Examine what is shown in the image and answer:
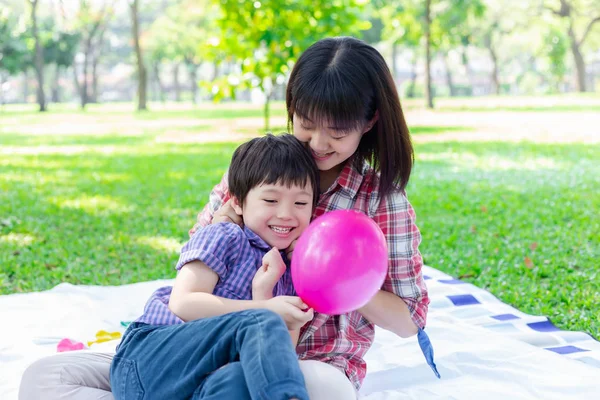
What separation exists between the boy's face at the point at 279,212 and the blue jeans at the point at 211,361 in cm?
43

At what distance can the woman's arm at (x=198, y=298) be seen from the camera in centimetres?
207

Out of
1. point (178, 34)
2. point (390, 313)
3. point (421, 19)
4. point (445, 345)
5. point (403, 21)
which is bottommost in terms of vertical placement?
point (445, 345)

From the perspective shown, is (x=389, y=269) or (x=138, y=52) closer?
(x=389, y=269)

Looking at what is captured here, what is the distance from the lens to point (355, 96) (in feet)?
7.50

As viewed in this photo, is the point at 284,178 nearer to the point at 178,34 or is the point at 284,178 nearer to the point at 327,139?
the point at 327,139

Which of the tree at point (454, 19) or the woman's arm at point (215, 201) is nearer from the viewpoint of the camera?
the woman's arm at point (215, 201)

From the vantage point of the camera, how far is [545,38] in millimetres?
39062

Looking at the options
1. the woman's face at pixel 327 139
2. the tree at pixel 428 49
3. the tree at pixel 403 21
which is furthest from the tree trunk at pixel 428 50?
the woman's face at pixel 327 139

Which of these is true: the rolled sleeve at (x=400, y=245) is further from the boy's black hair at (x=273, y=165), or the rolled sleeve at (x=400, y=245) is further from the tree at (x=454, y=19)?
the tree at (x=454, y=19)

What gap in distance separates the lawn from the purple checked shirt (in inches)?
88.0

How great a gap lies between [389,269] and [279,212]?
1.65 ft

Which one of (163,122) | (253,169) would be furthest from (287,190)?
(163,122)

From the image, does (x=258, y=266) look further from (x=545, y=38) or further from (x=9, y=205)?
(x=545, y=38)

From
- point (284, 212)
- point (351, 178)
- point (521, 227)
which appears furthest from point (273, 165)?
point (521, 227)
